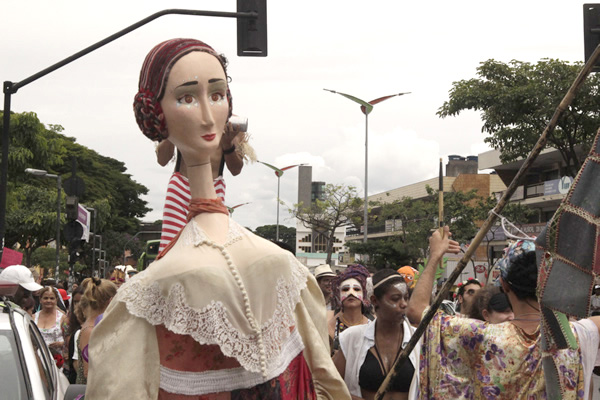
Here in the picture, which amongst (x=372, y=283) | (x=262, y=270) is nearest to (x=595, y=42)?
(x=372, y=283)

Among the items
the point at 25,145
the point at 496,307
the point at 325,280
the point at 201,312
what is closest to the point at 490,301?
the point at 496,307

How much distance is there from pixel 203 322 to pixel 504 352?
49.5 inches

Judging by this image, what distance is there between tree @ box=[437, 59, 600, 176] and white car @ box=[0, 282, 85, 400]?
17132 mm

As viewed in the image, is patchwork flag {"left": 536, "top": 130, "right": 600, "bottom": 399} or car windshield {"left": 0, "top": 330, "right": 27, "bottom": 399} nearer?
patchwork flag {"left": 536, "top": 130, "right": 600, "bottom": 399}

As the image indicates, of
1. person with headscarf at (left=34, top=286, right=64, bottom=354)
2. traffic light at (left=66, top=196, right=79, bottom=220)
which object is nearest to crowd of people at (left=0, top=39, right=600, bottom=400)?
person with headscarf at (left=34, top=286, right=64, bottom=354)

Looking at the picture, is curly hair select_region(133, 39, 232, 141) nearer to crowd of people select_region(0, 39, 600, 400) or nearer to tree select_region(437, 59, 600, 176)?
crowd of people select_region(0, 39, 600, 400)

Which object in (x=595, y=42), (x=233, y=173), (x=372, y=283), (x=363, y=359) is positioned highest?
(x=595, y=42)

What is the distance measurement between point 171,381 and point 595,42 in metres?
6.75

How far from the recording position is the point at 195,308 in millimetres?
3098

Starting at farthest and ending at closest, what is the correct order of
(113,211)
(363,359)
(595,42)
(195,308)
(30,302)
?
(113,211)
(30,302)
(595,42)
(363,359)
(195,308)

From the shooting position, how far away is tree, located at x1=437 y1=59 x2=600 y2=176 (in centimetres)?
2105

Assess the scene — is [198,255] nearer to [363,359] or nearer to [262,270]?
[262,270]

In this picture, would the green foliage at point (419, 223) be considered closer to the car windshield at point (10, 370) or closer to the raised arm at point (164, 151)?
the car windshield at point (10, 370)

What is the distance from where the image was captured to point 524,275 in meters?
3.75
